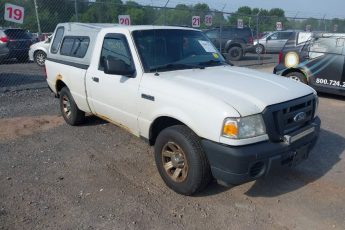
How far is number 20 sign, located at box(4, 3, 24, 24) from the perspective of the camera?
29.0 feet

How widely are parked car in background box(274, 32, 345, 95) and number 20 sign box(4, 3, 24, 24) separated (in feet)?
22.5

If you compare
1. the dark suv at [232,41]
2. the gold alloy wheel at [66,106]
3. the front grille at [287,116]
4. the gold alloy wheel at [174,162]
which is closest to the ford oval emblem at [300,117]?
the front grille at [287,116]

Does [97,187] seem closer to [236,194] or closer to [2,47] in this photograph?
[236,194]

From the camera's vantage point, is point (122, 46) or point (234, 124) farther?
point (122, 46)

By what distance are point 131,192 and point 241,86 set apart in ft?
5.65

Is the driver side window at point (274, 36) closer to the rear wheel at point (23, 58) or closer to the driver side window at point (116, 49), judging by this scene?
the rear wheel at point (23, 58)

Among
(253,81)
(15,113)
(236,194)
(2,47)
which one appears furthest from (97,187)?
(2,47)

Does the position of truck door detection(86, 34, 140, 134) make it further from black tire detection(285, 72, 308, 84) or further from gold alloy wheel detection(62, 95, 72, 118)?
black tire detection(285, 72, 308, 84)

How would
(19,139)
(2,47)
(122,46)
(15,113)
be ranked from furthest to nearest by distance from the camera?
1. (2,47)
2. (15,113)
3. (19,139)
4. (122,46)

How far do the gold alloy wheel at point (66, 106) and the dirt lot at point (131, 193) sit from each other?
736 millimetres

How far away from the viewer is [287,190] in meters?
4.06

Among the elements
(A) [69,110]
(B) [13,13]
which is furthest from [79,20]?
(A) [69,110]

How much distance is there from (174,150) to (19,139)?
3.28 m

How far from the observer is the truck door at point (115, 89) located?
440cm
